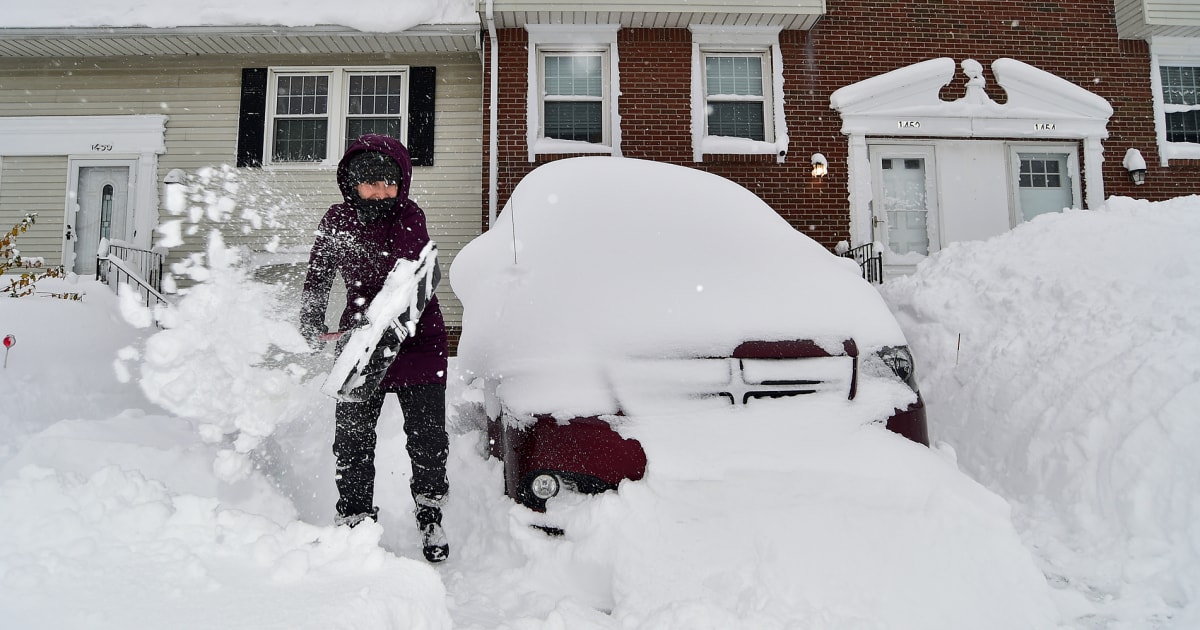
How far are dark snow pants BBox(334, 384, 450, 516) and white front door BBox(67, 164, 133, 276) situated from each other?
8876mm

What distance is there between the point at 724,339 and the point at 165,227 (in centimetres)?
957

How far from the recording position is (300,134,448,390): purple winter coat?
2.49 m

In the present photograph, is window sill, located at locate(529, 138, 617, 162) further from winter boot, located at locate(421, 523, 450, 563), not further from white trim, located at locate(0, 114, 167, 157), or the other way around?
winter boot, located at locate(421, 523, 450, 563)

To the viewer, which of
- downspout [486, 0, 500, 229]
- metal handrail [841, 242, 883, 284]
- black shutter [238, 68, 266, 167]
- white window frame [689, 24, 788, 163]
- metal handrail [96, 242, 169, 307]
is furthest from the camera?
black shutter [238, 68, 266, 167]

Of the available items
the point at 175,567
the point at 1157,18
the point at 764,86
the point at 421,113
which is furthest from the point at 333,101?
the point at 1157,18

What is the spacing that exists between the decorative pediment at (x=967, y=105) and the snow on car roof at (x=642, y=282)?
242 inches

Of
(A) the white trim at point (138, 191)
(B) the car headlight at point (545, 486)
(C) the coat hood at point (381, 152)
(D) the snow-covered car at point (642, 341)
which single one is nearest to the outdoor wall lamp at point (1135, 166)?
(D) the snow-covered car at point (642, 341)

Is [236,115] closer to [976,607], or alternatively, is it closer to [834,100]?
[834,100]

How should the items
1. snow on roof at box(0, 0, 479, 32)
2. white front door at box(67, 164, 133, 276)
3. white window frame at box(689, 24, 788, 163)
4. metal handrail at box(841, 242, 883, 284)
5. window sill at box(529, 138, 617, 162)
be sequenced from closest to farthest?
1. metal handrail at box(841, 242, 883, 284)
2. snow on roof at box(0, 0, 479, 32)
3. window sill at box(529, 138, 617, 162)
4. white window frame at box(689, 24, 788, 163)
5. white front door at box(67, 164, 133, 276)

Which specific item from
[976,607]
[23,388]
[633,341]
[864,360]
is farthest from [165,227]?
[976,607]

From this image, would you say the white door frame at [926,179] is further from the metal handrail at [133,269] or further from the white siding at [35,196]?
the white siding at [35,196]

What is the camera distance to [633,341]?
249 cm

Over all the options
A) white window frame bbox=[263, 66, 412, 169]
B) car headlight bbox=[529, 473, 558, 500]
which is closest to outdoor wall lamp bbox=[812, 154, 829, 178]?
white window frame bbox=[263, 66, 412, 169]

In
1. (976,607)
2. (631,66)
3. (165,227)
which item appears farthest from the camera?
(165,227)
